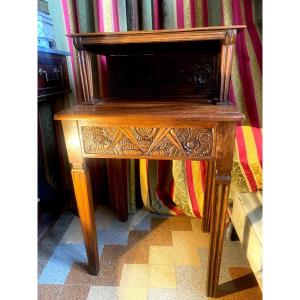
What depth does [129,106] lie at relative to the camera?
0.84 m

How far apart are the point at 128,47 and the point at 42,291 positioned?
3.10 feet

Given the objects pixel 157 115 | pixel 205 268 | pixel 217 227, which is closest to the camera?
pixel 157 115

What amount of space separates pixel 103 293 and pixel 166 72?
87 centimetres

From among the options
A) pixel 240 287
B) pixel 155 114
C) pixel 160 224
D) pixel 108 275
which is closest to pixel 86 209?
pixel 108 275

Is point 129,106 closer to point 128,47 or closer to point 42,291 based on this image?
point 128,47

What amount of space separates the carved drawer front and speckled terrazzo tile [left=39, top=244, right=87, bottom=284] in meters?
0.56

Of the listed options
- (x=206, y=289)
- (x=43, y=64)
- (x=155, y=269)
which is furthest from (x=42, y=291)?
(x=43, y=64)

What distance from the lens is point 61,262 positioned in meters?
1.07

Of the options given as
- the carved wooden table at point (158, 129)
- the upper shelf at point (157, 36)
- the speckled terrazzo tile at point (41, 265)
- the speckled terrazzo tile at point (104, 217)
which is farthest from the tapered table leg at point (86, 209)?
the upper shelf at point (157, 36)

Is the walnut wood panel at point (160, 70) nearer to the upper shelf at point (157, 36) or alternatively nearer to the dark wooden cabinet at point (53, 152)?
the upper shelf at point (157, 36)

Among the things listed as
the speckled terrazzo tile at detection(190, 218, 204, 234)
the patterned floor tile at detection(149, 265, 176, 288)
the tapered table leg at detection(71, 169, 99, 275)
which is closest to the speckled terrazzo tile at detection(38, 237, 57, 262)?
the tapered table leg at detection(71, 169, 99, 275)

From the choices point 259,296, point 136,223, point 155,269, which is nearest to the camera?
point 259,296

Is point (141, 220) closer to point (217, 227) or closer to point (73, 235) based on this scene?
point (73, 235)
